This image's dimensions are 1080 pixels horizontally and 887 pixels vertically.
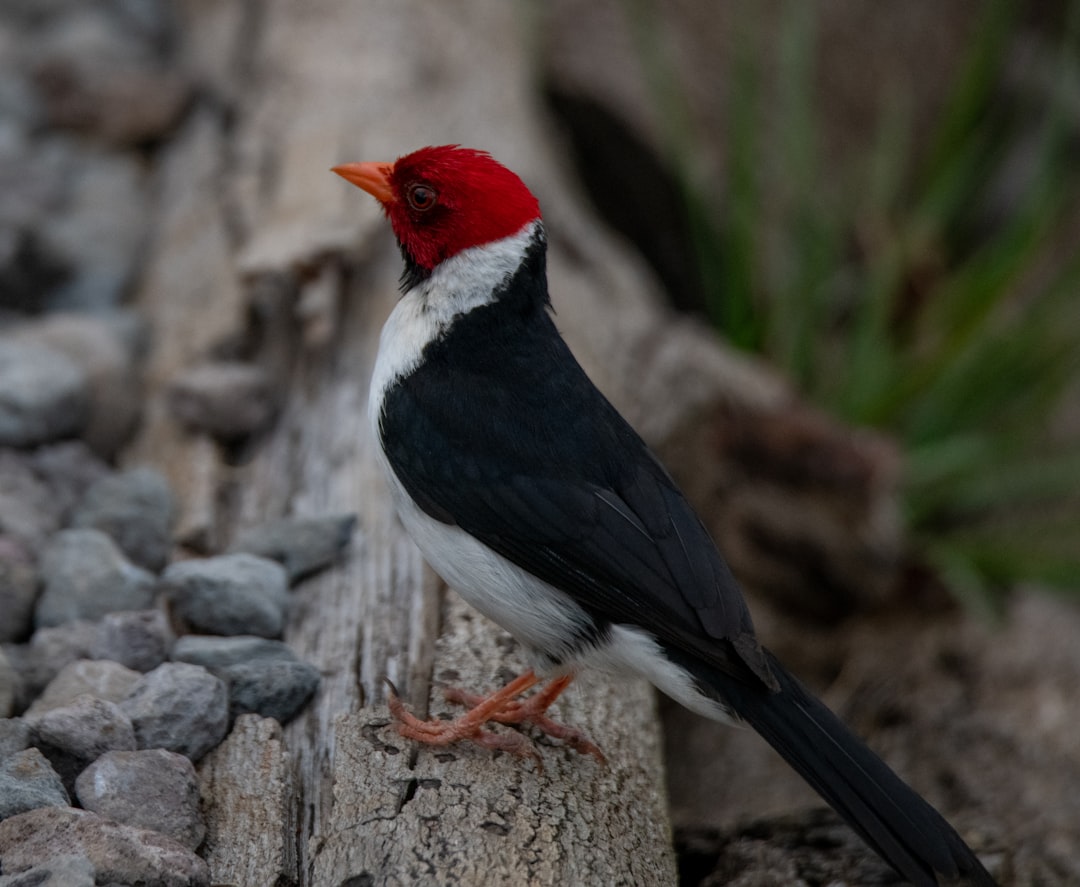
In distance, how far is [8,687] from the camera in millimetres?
2730

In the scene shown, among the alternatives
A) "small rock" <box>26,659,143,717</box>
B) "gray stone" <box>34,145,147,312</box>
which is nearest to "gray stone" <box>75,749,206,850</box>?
"small rock" <box>26,659,143,717</box>

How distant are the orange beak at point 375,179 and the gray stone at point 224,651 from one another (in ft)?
3.80

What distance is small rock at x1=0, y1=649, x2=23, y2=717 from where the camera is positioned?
2693 millimetres

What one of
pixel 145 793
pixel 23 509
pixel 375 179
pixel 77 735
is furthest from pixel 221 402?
pixel 145 793

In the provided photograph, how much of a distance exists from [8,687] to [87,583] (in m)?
0.39

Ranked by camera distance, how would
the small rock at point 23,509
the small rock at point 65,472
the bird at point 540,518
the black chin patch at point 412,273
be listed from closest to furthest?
the bird at point 540,518, the black chin patch at point 412,273, the small rock at point 23,509, the small rock at point 65,472

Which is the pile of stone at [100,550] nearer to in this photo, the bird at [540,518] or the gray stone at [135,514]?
the gray stone at [135,514]

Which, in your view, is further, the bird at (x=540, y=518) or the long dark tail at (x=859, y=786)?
the bird at (x=540, y=518)

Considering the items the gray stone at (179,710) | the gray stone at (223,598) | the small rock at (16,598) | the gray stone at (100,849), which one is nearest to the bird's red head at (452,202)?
the gray stone at (223,598)

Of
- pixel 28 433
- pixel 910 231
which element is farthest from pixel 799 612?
pixel 28 433

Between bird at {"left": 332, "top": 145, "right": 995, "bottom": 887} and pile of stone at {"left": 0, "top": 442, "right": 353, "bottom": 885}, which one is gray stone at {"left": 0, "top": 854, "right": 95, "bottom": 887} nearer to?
pile of stone at {"left": 0, "top": 442, "right": 353, "bottom": 885}

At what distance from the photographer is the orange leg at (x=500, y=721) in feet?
8.86

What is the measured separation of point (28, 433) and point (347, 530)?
107 cm

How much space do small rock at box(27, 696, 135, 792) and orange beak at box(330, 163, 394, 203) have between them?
1.43 m
